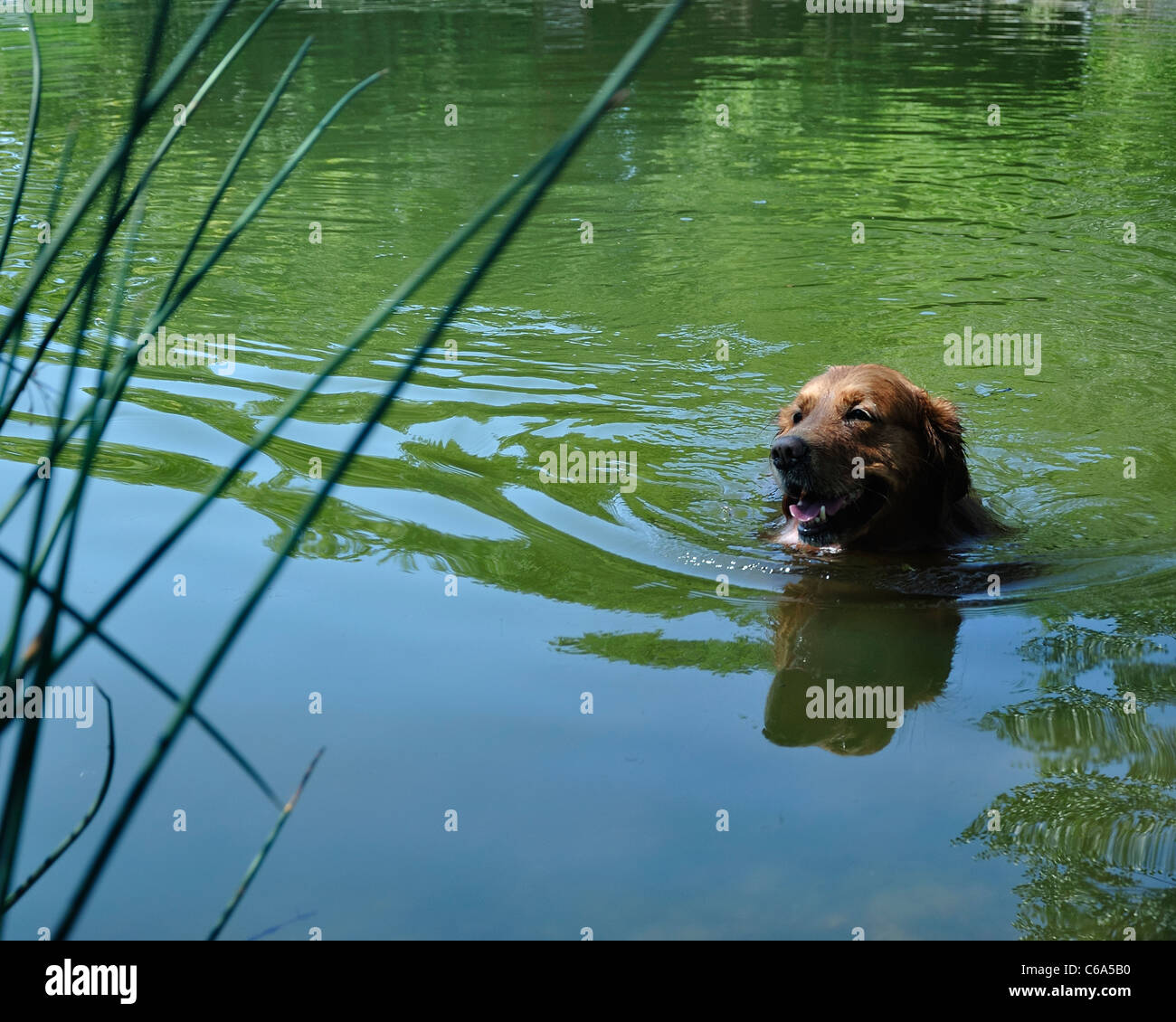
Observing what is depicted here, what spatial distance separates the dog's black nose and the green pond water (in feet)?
1.74

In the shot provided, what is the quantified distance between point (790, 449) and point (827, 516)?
1.45 feet

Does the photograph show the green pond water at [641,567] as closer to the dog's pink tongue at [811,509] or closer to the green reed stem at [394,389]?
the dog's pink tongue at [811,509]

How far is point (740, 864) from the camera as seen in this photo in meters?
3.59

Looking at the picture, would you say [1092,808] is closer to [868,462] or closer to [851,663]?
[851,663]

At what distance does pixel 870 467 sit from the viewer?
19.7 ft

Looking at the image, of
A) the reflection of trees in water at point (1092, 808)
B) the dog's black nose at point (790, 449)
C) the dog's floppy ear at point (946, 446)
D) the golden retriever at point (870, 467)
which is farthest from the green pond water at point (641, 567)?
the dog's black nose at point (790, 449)

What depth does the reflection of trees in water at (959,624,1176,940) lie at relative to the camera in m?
3.39

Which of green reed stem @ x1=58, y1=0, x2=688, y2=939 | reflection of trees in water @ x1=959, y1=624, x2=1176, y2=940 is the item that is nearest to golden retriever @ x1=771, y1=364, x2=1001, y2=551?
reflection of trees in water @ x1=959, y1=624, x2=1176, y2=940

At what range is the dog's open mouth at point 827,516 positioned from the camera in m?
6.08

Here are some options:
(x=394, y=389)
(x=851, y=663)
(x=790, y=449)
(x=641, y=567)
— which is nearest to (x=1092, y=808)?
(x=851, y=663)

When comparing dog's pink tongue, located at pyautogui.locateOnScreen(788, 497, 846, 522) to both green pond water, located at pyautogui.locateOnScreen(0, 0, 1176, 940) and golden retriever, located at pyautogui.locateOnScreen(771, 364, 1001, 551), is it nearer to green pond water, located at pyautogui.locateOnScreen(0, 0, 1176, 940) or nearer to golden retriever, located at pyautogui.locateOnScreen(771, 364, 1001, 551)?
golden retriever, located at pyautogui.locateOnScreen(771, 364, 1001, 551)

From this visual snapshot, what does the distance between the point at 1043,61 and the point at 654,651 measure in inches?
789

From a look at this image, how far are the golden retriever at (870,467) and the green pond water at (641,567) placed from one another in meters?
0.19
